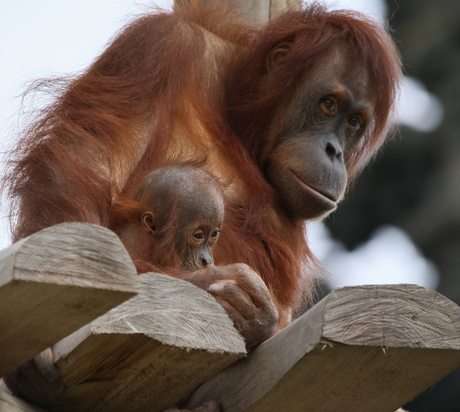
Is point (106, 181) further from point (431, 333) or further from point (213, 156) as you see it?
point (431, 333)

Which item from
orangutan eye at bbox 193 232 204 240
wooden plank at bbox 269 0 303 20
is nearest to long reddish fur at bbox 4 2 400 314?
orangutan eye at bbox 193 232 204 240

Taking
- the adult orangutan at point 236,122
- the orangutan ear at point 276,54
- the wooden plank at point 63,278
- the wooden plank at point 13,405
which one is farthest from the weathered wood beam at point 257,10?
the wooden plank at point 63,278

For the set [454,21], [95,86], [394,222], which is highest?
[95,86]

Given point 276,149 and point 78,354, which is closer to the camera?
point 78,354

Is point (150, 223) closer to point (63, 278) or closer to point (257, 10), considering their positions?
point (63, 278)

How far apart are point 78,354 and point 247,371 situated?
1.38ft

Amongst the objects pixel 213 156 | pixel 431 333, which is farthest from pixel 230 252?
pixel 431 333

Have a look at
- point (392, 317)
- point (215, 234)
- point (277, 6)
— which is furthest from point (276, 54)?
point (392, 317)

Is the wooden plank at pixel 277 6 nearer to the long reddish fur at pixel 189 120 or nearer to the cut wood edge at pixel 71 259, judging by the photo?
the long reddish fur at pixel 189 120

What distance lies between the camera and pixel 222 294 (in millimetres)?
1897

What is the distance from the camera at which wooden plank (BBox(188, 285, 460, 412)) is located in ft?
5.46

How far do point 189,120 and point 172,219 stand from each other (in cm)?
51

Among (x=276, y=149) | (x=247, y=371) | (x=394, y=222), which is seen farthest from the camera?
(x=394, y=222)

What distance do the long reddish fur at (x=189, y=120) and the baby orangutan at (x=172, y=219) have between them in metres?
0.07
